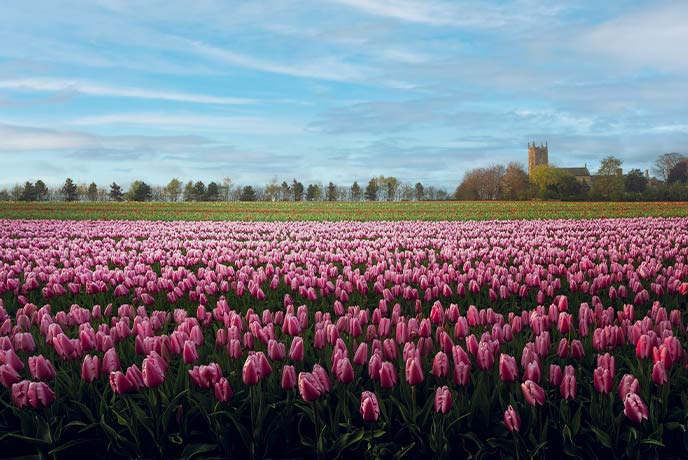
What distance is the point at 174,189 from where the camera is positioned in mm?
100250

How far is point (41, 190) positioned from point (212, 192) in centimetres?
2408

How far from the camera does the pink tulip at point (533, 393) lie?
10.5ft

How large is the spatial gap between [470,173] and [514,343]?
277ft

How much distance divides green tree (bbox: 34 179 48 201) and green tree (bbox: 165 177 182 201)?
17349 millimetres

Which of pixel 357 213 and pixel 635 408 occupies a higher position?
pixel 357 213

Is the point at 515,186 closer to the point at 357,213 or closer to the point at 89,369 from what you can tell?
the point at 357,213

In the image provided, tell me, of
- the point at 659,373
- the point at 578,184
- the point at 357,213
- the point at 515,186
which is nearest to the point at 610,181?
the point at 578,184

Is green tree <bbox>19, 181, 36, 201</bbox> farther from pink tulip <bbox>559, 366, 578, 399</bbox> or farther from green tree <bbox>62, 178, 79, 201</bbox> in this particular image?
pink tulip <bbox>559, 366, 578, 399</bbox>

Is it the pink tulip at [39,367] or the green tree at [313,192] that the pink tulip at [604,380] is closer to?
the pink tulip at [39,367]

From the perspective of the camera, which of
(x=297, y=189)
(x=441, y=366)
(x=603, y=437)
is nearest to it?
(x=603, y=437)

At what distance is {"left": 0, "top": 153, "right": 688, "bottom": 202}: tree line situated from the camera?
63844mm

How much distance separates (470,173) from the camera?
86500mm

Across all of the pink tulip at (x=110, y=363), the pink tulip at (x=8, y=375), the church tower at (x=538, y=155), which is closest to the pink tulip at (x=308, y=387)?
the pink tulip at (x=110, y=363)

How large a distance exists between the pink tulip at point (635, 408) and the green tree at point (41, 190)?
9278cm
